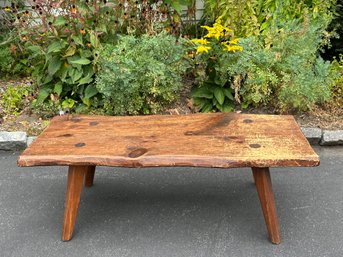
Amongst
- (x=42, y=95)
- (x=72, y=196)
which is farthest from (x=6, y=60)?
(x=72, y=196)

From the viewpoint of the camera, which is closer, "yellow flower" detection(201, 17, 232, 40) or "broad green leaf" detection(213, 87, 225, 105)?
"yellow flower" detection(201, 17, 232, 40)

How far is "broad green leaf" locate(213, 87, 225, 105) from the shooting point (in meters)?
4.43

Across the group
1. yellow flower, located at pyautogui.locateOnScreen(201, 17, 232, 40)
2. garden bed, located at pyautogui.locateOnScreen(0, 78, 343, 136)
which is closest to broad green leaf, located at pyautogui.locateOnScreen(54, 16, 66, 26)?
garden bed, located at pyautogui.locateOnScreen(0, 78, 343, 136)

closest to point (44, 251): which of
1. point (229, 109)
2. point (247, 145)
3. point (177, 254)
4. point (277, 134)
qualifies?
point (177, 254)

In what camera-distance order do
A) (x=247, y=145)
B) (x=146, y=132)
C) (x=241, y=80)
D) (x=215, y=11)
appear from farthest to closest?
(x=215, y=11) → (x=241, y=80) → (x=146, y=132) → (x=247, y=145)

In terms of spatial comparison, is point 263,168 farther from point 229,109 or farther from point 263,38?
point 263,38

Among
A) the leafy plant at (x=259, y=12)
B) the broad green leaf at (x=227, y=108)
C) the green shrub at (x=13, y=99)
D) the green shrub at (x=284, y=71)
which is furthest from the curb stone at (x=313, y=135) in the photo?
the green shrub at (x=13, y=99)

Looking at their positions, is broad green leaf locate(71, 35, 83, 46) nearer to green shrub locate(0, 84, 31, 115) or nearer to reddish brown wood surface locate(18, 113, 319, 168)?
green shrub locate(0, 84, 31, 115)

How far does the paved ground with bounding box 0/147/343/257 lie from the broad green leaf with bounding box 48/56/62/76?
1.11 meters

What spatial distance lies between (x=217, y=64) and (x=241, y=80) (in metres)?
0.29

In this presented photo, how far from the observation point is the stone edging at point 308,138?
4.07 metres

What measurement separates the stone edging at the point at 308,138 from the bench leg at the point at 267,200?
5.23 ft

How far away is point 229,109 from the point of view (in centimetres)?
450

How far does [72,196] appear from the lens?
2.73 meters
